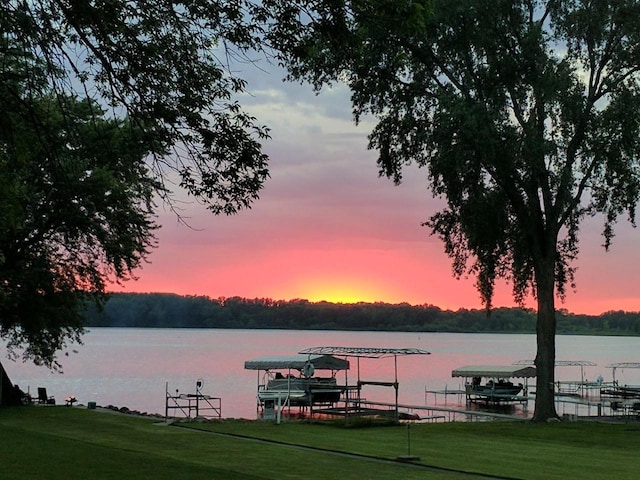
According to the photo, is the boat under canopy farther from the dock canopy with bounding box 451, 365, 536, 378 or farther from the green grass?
the green grass

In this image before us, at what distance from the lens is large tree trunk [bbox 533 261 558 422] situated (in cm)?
3438

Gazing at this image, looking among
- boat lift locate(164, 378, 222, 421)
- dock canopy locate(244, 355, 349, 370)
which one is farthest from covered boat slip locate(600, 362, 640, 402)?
boat lift locate(164, 378, 222, 421)

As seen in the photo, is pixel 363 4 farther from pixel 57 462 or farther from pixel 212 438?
pixel 212 438

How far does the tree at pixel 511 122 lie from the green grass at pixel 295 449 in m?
7.36

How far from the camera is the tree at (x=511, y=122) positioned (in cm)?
3038

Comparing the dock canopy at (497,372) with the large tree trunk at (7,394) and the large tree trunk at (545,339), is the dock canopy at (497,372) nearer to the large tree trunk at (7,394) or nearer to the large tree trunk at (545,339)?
the large tree trunk at (545,339)

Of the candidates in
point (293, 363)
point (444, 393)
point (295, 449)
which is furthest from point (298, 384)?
point (295, 449)

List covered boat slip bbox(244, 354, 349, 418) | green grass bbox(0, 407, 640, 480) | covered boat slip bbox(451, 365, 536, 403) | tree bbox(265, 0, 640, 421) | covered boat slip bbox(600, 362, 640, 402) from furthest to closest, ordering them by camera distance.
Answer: covered boat slip bbox(451, 365, 536, 403) < covered boat slip bbox(244, 354, 349, 418) < covered boat slip bbox(600, 362, 640, 402) < tree bbox(265, 0, 640, 421) < green grass bbox(0, 407, 640, 480)

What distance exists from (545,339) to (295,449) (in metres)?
15.6

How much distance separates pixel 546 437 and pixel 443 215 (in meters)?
10.8

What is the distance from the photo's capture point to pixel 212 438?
25281mm

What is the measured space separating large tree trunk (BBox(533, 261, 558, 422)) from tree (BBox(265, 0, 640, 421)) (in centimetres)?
5

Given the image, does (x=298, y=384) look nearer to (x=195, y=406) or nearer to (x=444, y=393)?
(x=195, y=406)

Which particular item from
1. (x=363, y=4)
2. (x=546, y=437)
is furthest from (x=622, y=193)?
(x=363, y=4)
